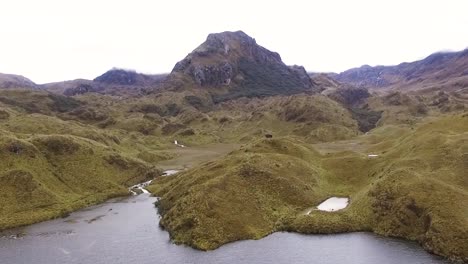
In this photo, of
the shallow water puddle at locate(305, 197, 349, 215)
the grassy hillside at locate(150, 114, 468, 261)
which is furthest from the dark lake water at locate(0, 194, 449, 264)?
the shallow water puddle at locate(305, 197, 349, 215)

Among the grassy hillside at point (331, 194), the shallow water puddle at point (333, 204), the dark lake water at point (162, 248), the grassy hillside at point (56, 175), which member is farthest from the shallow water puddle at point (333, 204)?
the grassy hillside at point (56, 175)

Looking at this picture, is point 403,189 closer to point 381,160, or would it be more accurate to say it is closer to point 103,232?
point 381,160

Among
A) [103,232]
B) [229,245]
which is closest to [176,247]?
[229,245]

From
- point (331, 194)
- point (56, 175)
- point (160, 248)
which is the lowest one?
point (160, 248)

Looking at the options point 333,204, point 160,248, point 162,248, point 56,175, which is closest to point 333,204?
point 333,204

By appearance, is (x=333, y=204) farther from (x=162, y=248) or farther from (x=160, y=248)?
(x=160, y=248)

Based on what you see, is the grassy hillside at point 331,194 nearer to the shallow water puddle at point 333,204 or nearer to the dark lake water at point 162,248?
the shallow water puddle at point 333,204
